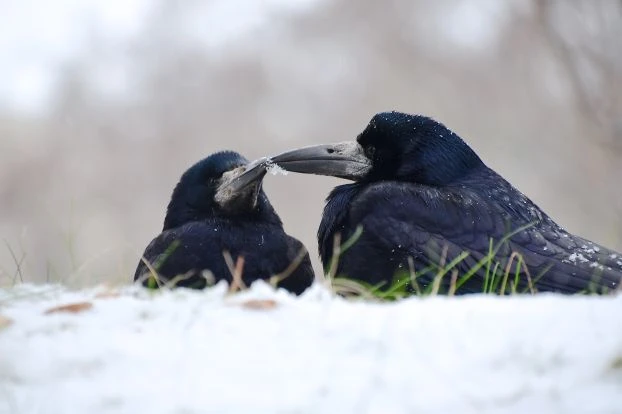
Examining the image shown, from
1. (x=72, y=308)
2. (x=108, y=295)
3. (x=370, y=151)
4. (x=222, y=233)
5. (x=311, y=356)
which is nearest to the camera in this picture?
(x=311, y=356)

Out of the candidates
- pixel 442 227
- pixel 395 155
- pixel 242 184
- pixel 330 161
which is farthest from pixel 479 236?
pixel 242 184

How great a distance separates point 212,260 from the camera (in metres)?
5.42

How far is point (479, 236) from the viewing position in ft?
16.3

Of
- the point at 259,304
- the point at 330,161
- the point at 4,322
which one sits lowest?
the point at 4,322

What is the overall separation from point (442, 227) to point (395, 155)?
2.47 feet

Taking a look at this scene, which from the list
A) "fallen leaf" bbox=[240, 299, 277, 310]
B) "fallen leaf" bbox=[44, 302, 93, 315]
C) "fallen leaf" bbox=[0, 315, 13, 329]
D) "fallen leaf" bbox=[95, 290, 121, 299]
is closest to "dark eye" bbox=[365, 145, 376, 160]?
"fallen leaf" bbox=[95, 290, 121, 299]

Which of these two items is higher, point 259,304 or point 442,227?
point 442,227

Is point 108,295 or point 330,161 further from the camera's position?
point 330,161

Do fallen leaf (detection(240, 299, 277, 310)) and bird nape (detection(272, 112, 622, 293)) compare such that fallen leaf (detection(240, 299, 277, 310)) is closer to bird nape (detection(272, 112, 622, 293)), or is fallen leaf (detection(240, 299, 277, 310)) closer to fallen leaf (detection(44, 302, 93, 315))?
fallen leaf (detection(44, 302, 93, 315))

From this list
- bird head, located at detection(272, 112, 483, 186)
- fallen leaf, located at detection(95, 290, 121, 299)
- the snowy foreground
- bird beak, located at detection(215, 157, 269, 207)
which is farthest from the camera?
bird beak, located at detection(215, 157, 269, 207)

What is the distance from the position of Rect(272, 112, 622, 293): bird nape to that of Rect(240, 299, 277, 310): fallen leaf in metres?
1.27

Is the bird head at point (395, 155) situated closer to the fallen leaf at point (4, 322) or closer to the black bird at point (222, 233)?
the black bird at point (222, 233)

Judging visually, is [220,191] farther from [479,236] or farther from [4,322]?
[4,322]

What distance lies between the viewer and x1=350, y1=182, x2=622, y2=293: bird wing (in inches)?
189
